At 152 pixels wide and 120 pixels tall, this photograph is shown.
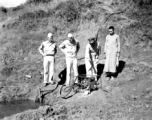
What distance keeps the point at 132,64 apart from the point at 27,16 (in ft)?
27.5

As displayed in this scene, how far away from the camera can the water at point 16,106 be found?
7352 millimetres

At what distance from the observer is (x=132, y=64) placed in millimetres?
8836

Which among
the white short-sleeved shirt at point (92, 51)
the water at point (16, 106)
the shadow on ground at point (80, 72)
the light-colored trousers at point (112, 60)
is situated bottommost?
the water at point (16, 106)

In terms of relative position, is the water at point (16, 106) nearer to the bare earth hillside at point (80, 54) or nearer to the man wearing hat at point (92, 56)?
the bare earth hillside at point (80, 54)

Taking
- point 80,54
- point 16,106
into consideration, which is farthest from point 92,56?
point 16,106

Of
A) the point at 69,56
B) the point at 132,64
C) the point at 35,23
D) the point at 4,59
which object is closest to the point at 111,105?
the point at 69,56

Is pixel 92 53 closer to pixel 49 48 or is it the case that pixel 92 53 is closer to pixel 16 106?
pixel 49 48

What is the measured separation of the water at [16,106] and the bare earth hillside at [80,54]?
1.29ft

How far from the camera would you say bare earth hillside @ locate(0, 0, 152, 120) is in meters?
6.17

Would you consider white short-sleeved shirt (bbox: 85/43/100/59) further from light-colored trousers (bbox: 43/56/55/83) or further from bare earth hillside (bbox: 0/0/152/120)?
light-colored trousers (bbox: 43/56/55/83)

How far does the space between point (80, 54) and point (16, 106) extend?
389 cm

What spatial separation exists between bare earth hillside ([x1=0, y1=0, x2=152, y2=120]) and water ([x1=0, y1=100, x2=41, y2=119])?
39 centimetres

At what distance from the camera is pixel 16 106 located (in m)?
7.94

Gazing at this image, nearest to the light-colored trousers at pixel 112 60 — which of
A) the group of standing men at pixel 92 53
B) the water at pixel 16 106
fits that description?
the group of standing men at pixel 92 53
